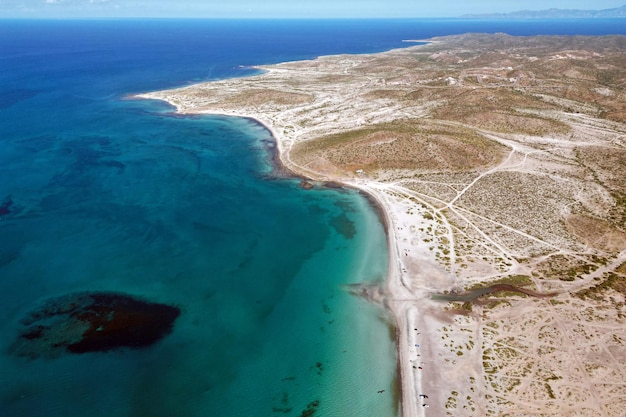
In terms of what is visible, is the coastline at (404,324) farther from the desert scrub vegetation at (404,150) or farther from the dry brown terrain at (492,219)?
the desert scrub vegetation at (404,150)

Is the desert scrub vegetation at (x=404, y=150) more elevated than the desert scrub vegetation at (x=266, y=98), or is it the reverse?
the desert scrub vegetation at (x=266, y=98)

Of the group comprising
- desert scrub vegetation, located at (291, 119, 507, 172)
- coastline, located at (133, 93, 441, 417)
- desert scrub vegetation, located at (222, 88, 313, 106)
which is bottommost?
coastline, located at (133, 93, 441, 417)

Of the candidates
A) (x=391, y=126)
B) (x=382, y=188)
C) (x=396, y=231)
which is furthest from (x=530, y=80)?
(x=396, y=231)

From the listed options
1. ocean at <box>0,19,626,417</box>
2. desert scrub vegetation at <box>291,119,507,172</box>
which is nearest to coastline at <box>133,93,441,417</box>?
ocean at <box>0,19,626,417</box>

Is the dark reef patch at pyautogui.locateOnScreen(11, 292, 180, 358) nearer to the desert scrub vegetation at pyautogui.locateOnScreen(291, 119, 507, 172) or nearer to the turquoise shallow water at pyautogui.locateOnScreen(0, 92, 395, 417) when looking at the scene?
the turquoise shallow water at pyautogui.locateOnScreen(0, 92, 395, 417)

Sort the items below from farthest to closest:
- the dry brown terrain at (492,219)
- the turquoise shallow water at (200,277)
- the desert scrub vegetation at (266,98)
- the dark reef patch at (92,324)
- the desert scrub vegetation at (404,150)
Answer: the desert scrub vegetation at (266,98), the desert scrub vegetation at (404,150), the dark reef patch at (92,324), the dry brown terrain at (492,219), the turquoise shallow water at (200,277)

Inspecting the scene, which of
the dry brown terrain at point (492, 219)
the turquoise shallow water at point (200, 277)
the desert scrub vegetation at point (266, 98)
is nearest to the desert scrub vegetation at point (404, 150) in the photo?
the dry brown terrain at point (492, 219)

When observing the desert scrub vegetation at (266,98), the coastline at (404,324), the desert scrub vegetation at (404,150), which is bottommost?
the coastline at (404,324)
